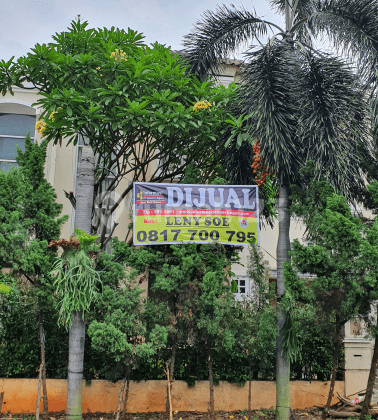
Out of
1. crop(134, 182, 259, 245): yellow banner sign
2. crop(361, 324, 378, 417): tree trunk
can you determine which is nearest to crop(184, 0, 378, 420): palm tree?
crop(134, 182, 259, 245): yellow banner sign

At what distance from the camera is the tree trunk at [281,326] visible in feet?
25.2

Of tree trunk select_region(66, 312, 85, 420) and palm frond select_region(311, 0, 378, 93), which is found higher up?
palm frond select_region(311, 0, 378, 93)

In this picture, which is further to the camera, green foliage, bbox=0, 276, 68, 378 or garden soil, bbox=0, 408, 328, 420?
green foliage, bbox=0, 276, 68, 378

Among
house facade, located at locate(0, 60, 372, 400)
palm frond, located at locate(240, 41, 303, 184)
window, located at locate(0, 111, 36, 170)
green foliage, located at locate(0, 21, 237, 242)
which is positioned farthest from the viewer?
window, located at locate(0, 111, 36, 170)

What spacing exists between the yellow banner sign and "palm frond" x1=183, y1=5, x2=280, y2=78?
2.76 m

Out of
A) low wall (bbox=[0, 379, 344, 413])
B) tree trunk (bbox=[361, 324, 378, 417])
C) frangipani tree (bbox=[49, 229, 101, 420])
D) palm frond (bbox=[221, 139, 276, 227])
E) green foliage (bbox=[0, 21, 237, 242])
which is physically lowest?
low wall (bbox=[0, 379, 344, 413])

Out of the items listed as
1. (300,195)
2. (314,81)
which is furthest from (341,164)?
(314,81)

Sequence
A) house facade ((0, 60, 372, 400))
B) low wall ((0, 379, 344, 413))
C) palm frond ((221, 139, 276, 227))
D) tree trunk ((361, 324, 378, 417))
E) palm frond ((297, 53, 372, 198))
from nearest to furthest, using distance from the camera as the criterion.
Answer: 1. palm frond ((297, 53, 372, 198))
2. tree trunk ((361, 324, 378, 417))
3. low wall ((0, 379, 344, 413))
4. palm frond ((221, 139, 276, 227))
5. house facade ((0, 60, 372, 400))

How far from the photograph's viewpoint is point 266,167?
8.27m

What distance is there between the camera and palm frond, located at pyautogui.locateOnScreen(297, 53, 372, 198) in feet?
24.5

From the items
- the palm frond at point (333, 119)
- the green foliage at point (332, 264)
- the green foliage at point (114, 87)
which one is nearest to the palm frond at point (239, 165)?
the green foliage at point (114, 87)

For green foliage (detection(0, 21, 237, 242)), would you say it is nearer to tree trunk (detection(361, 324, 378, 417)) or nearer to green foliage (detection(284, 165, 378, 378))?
green foliage (detection(284, 165, 378, 378))

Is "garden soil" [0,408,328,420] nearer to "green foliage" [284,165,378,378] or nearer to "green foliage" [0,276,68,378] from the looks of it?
"green foliage" [0,276,68,378]

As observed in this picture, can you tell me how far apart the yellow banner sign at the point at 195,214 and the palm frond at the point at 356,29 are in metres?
3.01
